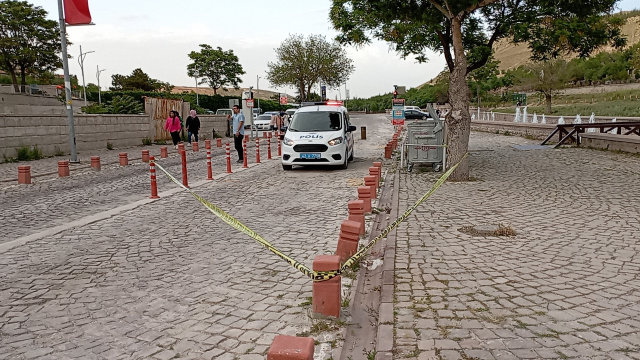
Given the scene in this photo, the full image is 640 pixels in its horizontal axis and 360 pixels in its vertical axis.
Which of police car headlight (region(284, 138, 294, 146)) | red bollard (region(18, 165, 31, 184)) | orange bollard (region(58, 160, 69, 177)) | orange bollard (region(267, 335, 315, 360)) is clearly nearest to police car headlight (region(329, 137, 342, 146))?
police car headlight (region(284, 138, 294, 146))

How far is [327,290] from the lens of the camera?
157 inches

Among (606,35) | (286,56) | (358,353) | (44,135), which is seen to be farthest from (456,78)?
(286,56)

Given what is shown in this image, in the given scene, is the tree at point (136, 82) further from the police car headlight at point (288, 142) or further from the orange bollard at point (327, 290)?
the orange bollard at point (327, 290)

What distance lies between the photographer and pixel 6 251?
20.4 feet

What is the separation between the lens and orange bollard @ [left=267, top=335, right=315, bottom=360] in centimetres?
273

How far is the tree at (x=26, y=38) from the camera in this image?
45375 mm

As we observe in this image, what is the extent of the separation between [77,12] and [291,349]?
1671 centimetres

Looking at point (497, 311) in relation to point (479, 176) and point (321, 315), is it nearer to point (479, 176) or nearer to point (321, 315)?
point (321, 315)

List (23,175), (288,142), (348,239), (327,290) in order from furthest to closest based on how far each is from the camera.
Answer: (288,142) → (23,175) → (348,239) → (327,290)

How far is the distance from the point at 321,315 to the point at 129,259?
2919 mm

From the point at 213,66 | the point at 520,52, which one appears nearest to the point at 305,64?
the point at 213,66

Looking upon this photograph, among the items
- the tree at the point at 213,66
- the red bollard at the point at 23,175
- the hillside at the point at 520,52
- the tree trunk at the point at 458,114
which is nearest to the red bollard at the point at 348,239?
the tree trunk at the point at 458,114

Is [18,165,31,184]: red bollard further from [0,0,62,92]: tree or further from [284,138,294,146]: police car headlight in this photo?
[0,0,62,92]: tree

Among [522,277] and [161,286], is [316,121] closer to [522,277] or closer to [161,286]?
[161,286]
